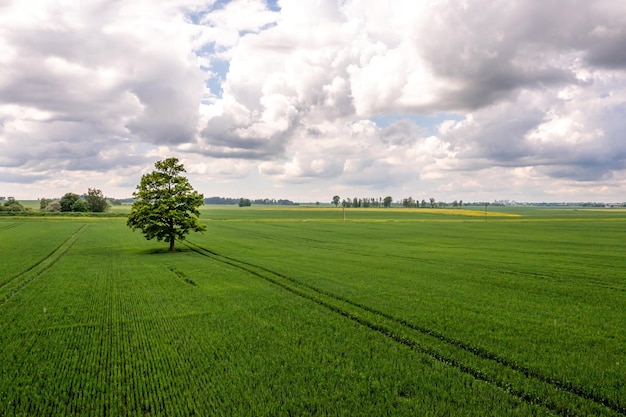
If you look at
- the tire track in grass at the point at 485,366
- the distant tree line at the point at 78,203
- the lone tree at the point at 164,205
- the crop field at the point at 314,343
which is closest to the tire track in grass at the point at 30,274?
the crop field at the point at 314,343

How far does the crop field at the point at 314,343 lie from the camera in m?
9.66

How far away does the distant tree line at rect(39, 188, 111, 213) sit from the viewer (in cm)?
14759

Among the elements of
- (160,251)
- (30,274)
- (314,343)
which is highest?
(314,343)

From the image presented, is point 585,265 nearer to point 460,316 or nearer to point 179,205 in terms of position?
point 460,316

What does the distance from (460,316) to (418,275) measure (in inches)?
423

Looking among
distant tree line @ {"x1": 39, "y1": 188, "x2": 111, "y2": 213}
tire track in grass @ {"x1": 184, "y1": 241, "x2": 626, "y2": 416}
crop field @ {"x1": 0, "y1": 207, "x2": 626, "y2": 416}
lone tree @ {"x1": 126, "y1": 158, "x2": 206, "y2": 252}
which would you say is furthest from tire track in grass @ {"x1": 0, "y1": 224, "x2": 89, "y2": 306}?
distant tree line @ {"x1": 39, "y1": 188, "x2": 111, "y2": 213}

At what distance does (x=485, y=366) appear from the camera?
11.6 m

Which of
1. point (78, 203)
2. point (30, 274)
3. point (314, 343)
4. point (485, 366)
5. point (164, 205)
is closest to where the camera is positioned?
point (485, 366)

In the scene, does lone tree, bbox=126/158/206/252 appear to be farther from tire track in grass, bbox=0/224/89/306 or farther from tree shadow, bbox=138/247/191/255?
tire track in grass, bbox=0/224/89/306

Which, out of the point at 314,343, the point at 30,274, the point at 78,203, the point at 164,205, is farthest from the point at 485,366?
the point at 78,203

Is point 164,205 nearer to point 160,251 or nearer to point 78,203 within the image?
point 160,251

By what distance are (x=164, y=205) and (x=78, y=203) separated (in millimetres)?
128511

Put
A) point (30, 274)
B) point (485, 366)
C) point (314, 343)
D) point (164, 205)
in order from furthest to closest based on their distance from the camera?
point (164, 205), point (30, 274), point (314, 343), point (485, 366)

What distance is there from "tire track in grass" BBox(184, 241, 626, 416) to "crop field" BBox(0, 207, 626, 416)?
48 mm
